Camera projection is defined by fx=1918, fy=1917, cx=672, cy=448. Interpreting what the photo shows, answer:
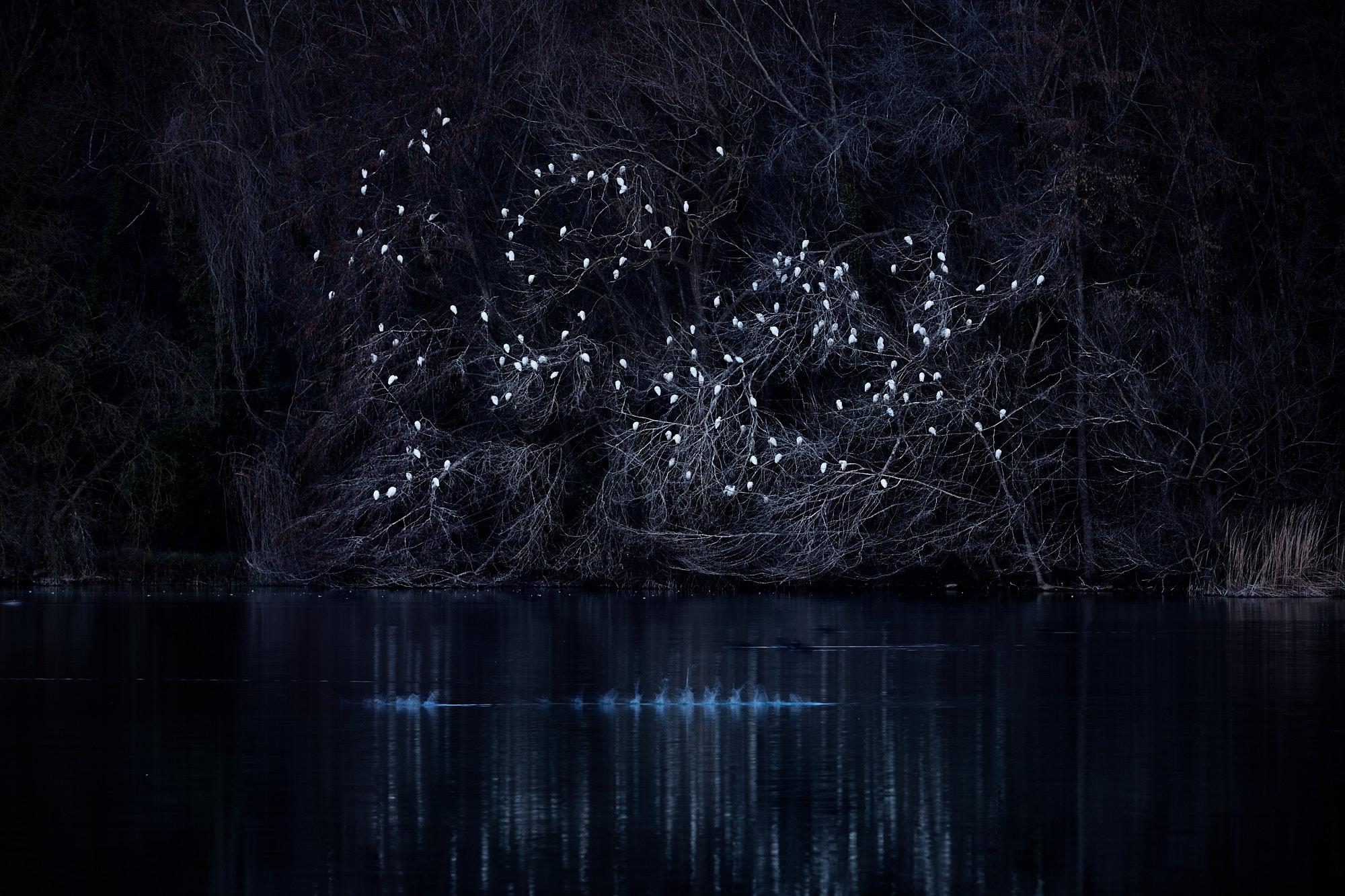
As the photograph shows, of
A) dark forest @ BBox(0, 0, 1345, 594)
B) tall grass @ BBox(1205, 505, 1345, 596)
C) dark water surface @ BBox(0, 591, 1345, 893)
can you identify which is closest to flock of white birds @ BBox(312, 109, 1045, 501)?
dark forest @ BBox(0, 0, 1345, 594)

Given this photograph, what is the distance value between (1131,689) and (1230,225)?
1671cm

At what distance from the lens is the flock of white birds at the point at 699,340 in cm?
2725

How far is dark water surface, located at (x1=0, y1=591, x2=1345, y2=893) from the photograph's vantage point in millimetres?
7605

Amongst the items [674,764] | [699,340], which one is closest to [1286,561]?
[699,340]

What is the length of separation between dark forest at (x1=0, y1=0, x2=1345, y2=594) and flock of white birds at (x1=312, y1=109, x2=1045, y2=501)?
0.09 metres

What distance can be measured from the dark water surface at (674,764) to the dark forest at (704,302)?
28.9ft

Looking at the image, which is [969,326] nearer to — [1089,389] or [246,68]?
[1089,389]

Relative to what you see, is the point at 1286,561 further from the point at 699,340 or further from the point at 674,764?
the point at 674,764

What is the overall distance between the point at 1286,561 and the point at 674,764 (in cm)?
1698

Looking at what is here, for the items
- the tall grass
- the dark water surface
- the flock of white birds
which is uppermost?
the flock of white birds

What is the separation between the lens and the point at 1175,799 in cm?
905

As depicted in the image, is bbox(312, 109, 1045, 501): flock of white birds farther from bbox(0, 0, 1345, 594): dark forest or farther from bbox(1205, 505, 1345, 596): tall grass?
bbox(1205, 505, 1345, 596): tall grass

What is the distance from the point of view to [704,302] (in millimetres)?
29484

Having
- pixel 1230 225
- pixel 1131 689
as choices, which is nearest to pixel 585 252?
pixel 1230 225
